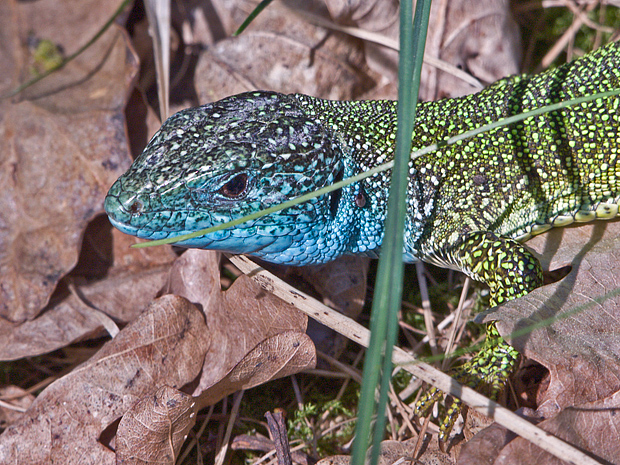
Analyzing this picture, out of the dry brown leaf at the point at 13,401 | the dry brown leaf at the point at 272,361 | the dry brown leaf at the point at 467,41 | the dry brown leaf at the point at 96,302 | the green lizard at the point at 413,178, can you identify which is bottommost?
the dry brown leaf at the point at 13,401

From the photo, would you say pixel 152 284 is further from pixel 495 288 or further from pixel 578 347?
pixel 578 347

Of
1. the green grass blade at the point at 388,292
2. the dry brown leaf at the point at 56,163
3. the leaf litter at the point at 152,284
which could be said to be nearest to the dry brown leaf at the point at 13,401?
the leaf litter at the point at 152,284

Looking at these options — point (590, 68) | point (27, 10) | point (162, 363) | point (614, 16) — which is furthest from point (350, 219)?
point (27, 10)

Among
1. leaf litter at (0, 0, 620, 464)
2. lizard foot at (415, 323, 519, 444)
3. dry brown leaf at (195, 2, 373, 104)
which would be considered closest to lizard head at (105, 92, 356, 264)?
leaf litter at (0, 0, 620, 464)

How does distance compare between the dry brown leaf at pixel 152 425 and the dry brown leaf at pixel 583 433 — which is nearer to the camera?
the dry brown leaf at pixel 583 433

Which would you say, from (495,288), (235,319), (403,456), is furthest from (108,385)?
(495,288)

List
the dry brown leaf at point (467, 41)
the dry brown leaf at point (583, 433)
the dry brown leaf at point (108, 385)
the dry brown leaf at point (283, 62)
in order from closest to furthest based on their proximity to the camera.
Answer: the dry brown leaf at point (583, 433) < the dry brown leaf at point (108, 385) < the dry brown leaf at point (467, 41) < the dry brown leaf at point (283, 62)

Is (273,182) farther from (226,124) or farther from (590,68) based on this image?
(590,68)

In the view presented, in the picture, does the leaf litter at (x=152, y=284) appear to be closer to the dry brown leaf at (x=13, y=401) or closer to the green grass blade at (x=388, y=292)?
the dry brown leaf at (x=13, y=401)
